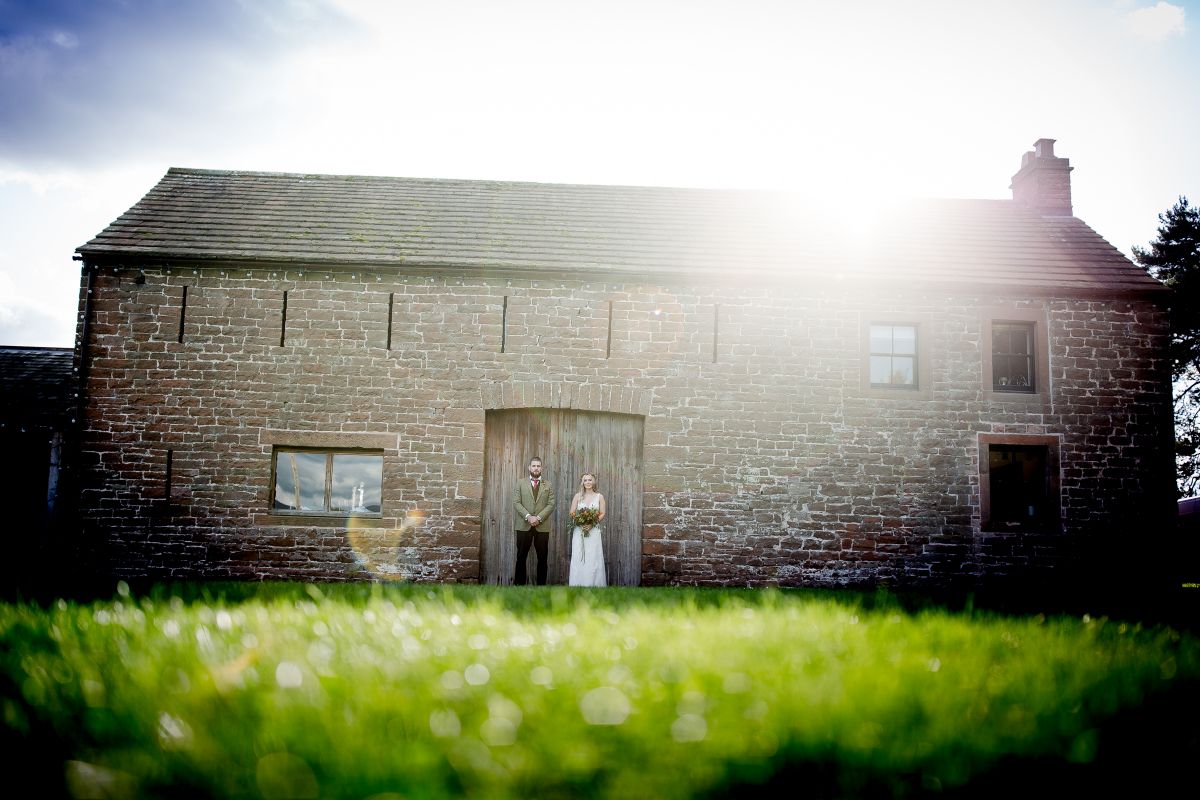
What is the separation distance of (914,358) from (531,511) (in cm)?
652

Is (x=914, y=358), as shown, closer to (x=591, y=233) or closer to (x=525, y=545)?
(x=591, y=233)

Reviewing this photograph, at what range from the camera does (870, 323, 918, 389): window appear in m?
11.7

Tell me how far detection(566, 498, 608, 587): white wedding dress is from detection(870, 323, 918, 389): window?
5.06 m

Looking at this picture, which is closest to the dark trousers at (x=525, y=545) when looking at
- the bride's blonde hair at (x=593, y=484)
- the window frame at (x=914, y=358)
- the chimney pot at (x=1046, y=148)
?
the bride's blonde hair at (x=593, y=484)

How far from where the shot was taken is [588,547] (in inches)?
398

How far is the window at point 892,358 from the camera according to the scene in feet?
38.5

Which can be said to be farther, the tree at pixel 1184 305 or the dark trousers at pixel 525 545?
the tree at pixel 1184 305

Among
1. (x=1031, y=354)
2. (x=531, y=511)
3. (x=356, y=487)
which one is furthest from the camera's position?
(x=1031, y=354)

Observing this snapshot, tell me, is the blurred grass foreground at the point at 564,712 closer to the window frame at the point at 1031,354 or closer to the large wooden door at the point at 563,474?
the large wooden door at the point at 563,474

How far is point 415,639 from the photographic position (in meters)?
3.14

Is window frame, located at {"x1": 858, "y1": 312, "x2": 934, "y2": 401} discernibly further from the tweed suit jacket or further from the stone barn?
the tweed suit jacket

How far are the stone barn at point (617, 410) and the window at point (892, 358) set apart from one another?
4 centimetres

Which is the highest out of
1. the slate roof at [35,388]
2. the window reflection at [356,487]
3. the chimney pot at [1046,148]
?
the chimney pot at [1046,148]

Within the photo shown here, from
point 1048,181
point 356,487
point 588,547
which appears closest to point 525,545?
point 588,547
